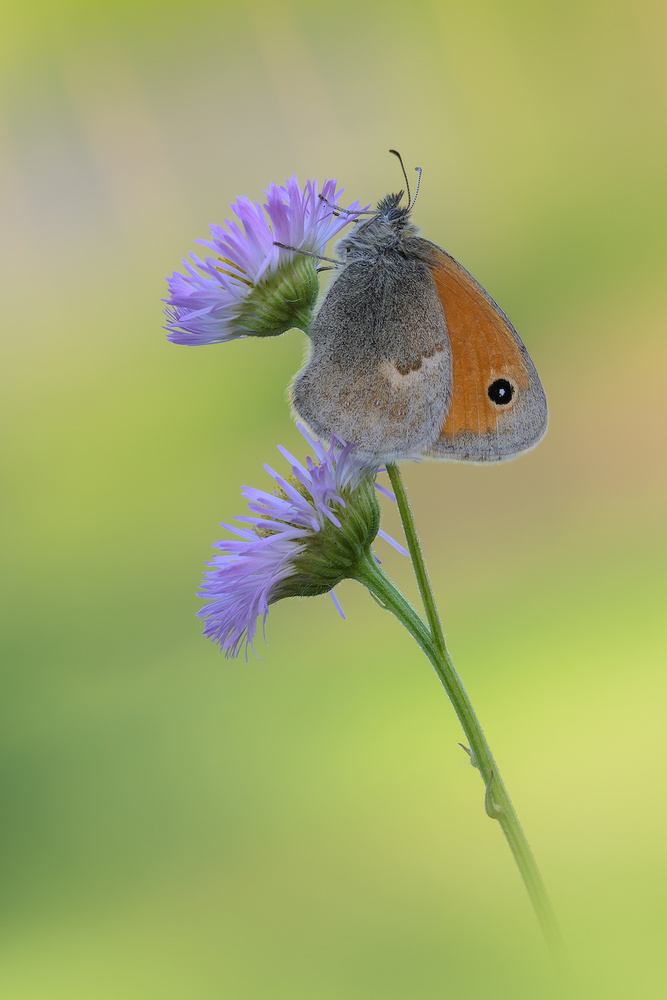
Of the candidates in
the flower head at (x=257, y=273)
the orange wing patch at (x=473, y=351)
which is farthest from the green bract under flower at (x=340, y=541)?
the flower head at (x=257, y=273)

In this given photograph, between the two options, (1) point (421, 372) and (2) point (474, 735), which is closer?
(2) point (474, 735)

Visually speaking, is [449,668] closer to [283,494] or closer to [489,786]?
[489,786]

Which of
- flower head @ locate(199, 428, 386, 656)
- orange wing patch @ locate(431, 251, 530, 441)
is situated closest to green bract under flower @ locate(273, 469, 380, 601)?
flower head @ locate(199, 428, 386, 656)

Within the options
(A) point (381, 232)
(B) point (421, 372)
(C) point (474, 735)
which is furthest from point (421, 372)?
(C) point (474, 735)

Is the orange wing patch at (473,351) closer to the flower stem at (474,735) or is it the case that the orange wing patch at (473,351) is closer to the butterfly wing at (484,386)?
the butterfly wing at (484,386)

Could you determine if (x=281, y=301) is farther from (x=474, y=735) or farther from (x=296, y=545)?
(x=474, y=735)

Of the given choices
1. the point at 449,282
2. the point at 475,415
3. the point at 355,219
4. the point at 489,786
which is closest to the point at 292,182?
the point at 355,219

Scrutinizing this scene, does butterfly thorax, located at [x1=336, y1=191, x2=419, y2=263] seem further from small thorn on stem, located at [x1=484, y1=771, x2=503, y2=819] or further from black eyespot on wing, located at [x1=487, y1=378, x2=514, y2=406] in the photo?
small thorn on stem, located at [x1=484, y1=771, x2=503, y2=819]
